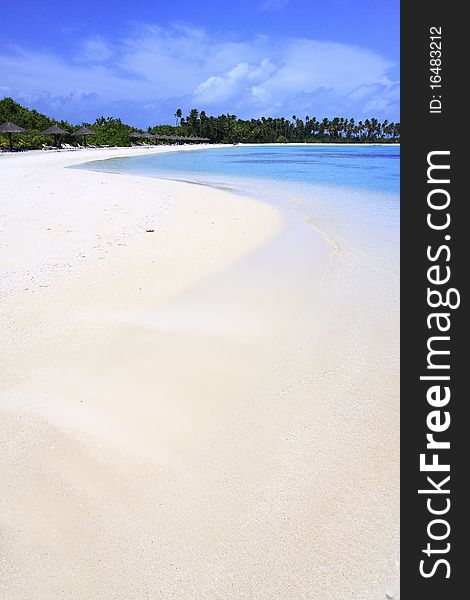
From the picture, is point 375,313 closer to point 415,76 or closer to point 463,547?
point 415,76

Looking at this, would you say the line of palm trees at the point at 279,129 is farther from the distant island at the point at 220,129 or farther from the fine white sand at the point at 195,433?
the fine white sand at the point at 195,433

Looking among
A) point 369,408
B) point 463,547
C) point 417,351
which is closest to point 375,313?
point 369,408

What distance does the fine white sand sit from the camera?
230 cm

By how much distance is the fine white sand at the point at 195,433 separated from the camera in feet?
7.55

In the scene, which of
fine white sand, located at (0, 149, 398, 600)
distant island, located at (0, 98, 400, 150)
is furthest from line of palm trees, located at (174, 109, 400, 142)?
fine white sand, located at (0, 149, 398, 600)

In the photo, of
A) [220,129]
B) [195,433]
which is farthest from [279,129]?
[195,433]

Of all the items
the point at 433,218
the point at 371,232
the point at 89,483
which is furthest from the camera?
the point at 371,232

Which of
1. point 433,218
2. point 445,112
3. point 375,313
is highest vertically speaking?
point 445,112

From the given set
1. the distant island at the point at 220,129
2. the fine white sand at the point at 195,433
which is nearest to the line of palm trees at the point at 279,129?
the distant island at the point at 220,129

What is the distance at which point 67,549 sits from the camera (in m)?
2.36

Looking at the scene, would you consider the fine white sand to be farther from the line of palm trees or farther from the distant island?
the line of palm trees

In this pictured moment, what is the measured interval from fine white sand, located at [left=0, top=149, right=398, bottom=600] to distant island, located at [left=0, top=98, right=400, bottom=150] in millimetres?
44992

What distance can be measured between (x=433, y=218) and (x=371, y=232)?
715 cm

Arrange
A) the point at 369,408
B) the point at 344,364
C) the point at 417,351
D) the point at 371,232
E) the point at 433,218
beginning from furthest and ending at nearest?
the point at 371,232 < the point at 344,364 < the point at 369,408 < the point at 433,218 < the point at 417,351
